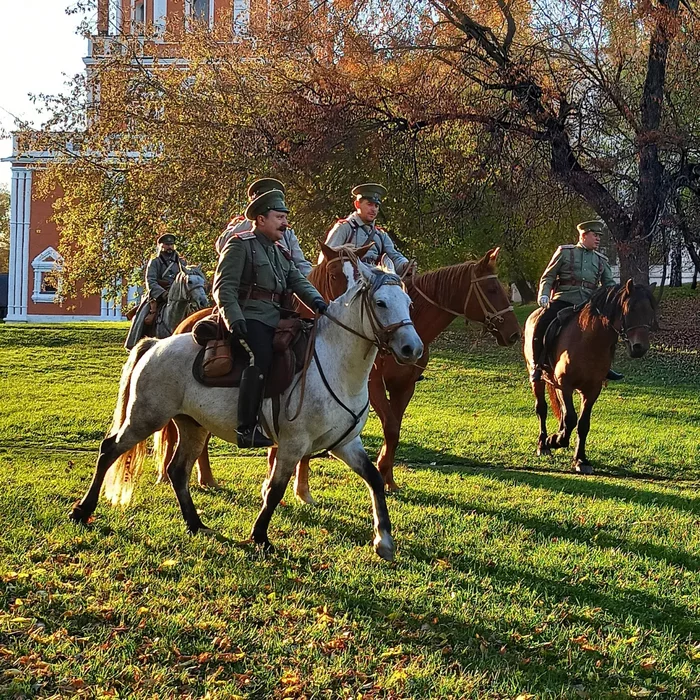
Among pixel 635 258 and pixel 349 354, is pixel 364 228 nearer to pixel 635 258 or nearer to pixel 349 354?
pixel 349 354

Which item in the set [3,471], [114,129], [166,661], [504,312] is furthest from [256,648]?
[114,129]

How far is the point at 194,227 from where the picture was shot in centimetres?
2591

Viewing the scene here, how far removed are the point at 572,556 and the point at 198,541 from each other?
3006 mm

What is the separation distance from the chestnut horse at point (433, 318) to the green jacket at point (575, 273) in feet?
10.1

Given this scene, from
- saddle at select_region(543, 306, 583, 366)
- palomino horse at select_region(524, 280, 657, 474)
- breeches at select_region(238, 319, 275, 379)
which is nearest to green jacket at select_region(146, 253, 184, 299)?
saddle at select_region(543, 306, 583, 366)

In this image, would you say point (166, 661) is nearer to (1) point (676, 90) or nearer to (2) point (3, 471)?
(2) point (3, 471)

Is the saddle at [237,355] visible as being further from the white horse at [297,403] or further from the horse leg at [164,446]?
the horse leg at [164,446]

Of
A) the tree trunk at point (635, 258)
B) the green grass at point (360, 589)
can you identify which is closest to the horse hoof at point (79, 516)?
the green grass at point (360, 589)

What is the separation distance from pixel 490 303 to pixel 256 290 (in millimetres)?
3204

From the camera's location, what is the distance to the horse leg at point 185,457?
7.20 meters

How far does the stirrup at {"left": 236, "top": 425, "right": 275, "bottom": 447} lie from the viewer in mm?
6570

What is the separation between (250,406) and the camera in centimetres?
650

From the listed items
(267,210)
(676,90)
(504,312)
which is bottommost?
(504,312)

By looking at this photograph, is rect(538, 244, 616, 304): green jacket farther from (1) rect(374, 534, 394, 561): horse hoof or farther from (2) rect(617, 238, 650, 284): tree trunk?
(2) rect(617, 238, 650, 284): tree trunk
